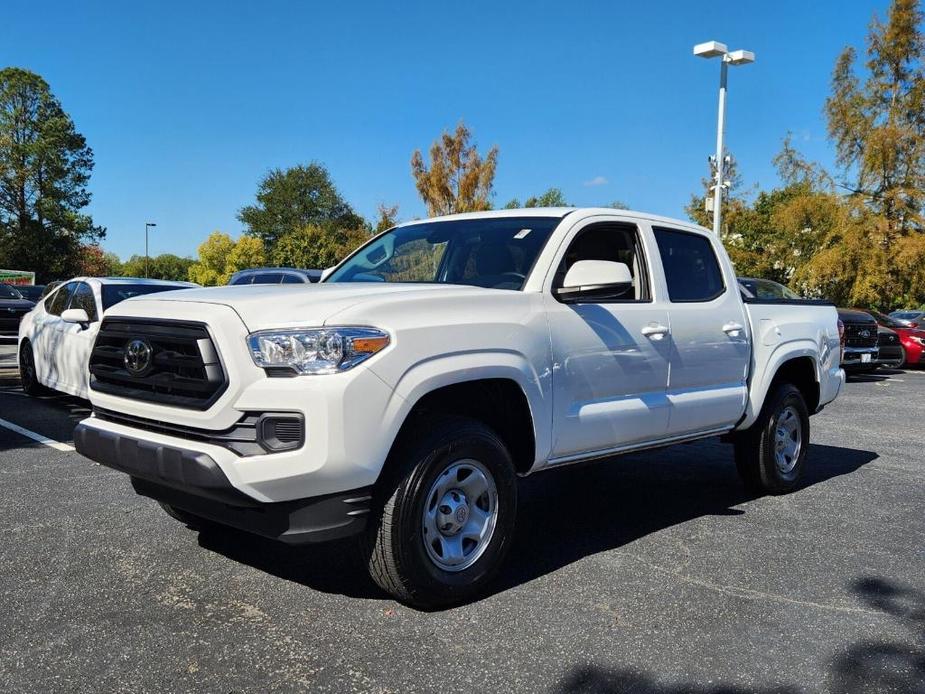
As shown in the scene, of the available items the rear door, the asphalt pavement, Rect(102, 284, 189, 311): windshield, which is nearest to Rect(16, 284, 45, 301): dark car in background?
Rect(102, 284, 189, 311): windshield

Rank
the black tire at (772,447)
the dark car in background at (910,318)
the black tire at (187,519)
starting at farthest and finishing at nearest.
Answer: the dark car in background at (910,318) < the black tire at (772,447) < the black tire at (187,519)

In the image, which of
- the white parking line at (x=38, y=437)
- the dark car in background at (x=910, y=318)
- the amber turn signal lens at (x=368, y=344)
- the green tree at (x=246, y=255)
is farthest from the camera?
the green tree at (x=246, y=255)

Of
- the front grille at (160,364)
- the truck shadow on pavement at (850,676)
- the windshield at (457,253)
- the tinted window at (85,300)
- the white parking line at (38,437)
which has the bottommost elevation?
the truck shadow on pavement at (850,676)

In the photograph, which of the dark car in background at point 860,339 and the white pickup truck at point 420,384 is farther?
the dark car in background at point 860,339

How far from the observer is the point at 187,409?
11.0 ft

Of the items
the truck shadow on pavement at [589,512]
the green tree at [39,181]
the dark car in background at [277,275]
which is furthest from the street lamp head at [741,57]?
the green tree at [39,181]

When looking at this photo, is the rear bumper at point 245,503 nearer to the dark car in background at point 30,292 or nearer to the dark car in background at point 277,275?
the dark car in background at point 277,275

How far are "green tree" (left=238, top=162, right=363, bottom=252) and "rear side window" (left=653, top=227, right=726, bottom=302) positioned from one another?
7096 centimetres

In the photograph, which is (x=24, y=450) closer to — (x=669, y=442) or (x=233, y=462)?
(x=233, y=462)

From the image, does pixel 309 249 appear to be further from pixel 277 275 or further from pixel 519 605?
pixel 519 605

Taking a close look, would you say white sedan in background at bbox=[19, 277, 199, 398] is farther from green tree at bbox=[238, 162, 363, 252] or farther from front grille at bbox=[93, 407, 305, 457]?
green tree at bbox=[238, 162, 363, 252]

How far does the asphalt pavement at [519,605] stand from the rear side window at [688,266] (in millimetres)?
1483

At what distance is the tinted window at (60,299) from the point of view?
30.4 ft

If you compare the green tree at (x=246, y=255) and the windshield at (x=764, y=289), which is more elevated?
the green tree at (x=246, y=255)
